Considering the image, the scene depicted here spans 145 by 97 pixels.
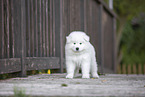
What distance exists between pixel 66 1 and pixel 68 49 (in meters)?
2.41

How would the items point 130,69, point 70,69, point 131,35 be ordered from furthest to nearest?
1. point 131,35
2. point 130,69
3. point 70,69

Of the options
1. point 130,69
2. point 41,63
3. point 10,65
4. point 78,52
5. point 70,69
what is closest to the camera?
point 10,65

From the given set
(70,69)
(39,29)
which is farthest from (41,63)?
(70,69)

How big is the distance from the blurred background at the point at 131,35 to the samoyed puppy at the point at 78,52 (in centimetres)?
967

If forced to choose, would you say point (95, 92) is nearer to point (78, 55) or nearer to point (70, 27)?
point (78, 55)

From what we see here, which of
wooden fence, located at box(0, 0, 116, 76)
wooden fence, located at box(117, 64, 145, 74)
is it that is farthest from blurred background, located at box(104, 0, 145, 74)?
wooden fence, located at box(0, 0, 116, 76)

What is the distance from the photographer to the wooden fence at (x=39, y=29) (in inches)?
156

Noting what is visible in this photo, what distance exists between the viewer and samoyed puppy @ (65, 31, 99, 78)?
4.06 metres

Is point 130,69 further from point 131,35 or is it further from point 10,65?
point 10,65

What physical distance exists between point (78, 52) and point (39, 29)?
1181 millimetres

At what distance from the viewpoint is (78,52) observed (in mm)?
4180

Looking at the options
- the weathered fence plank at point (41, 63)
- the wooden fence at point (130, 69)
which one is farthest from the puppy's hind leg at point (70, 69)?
the wooden fence at point (130, 69)

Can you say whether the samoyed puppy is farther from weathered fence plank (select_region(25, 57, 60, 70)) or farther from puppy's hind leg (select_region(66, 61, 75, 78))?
weathered fence plank (select_region(25, 57, 60, 70))

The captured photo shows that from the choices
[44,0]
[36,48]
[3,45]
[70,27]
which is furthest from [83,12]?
[3,45]
